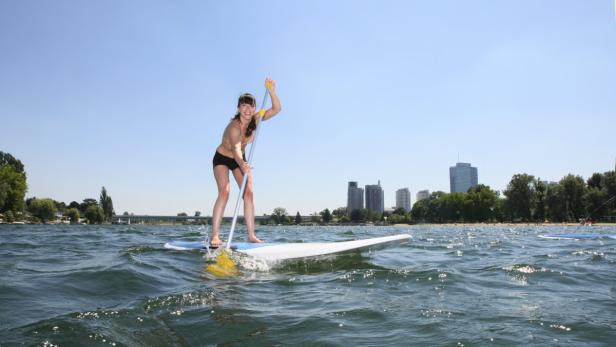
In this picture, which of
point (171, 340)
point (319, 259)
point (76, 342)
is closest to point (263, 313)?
point (171, 340)

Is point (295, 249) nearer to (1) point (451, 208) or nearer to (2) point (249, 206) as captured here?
(2) point (249, 206)

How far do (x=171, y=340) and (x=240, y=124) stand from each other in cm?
471

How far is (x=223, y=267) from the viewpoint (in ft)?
17.3

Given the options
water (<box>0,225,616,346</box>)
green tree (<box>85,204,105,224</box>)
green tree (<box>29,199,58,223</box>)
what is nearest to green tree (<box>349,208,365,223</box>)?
green tree (<box>85,204,105,224</box>)

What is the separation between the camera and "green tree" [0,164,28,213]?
191 feet

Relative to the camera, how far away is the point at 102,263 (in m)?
5.41

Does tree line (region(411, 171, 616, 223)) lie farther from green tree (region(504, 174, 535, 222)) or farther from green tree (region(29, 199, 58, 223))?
green tree (region(29, 199, 58, 223))

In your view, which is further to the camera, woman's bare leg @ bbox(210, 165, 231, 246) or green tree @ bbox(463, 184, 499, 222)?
green tree @ bbox(463, 184, 499, 222)

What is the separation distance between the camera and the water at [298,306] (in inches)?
100

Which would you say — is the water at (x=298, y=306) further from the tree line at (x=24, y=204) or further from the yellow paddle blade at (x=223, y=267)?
the tree line at (x=24, y=204)

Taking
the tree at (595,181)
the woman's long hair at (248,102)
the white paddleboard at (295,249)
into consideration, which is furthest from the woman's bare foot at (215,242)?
the tree at (595,181)

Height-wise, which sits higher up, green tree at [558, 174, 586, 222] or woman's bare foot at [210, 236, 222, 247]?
green tree at [558, 174, 586, 222]

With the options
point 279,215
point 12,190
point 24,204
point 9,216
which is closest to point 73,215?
point 24,204

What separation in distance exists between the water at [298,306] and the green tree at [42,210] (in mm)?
96538
